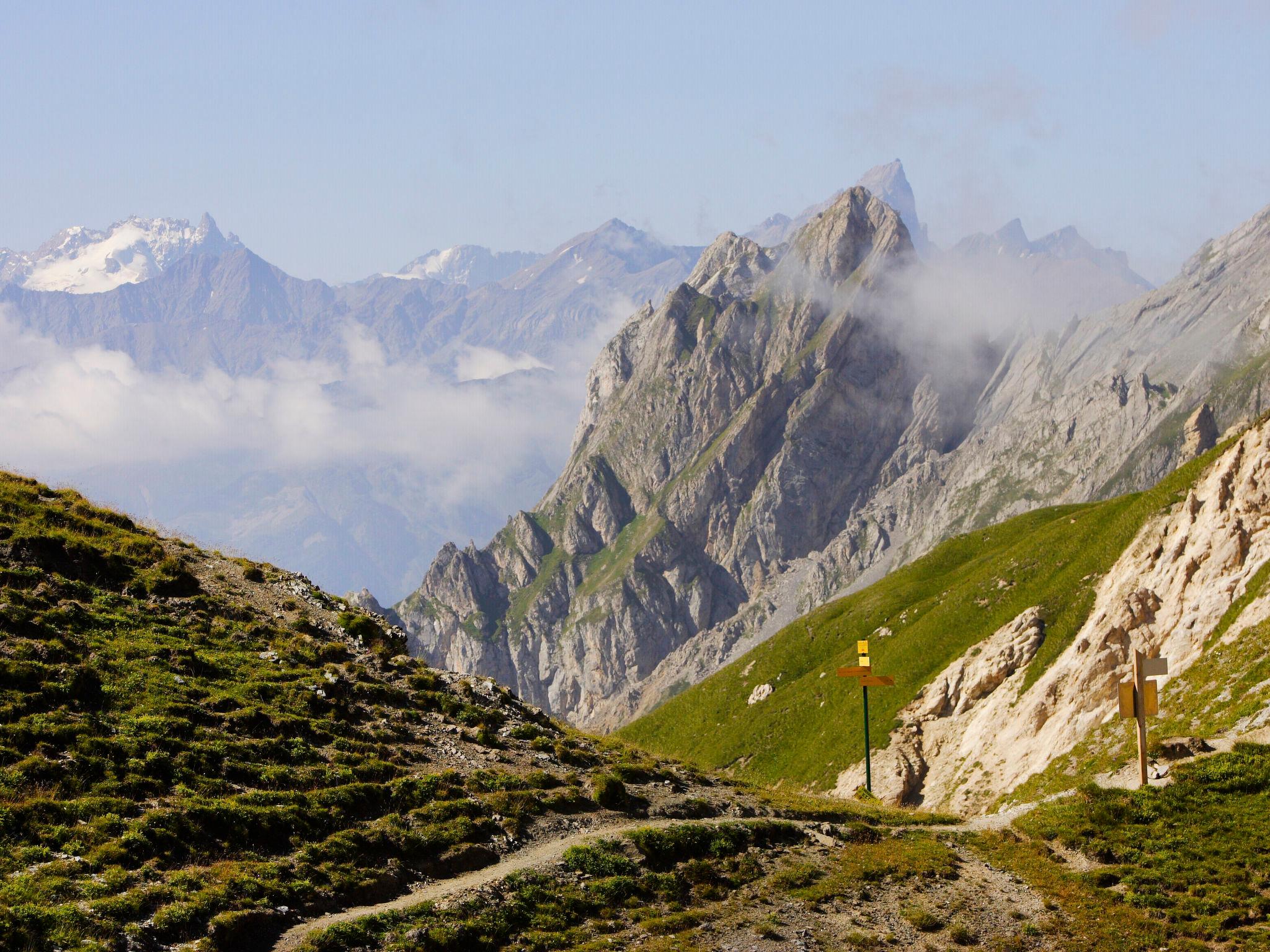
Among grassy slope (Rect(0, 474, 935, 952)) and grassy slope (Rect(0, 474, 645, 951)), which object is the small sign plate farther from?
grassy slope (Rect(0, 474, 645, 951))

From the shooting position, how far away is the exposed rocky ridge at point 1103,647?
Result: 58.4m

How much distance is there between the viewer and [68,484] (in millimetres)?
48875

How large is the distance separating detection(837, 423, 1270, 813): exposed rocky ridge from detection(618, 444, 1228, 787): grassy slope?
3.34m

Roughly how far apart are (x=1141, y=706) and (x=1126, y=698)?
2.52ft

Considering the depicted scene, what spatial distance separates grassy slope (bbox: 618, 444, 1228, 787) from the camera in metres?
79.6

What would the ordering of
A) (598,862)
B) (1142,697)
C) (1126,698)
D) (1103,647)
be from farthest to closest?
(1103,647) → (1126,698) → (1142,697) → (598,862)

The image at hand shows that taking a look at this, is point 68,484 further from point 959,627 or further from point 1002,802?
point 959,627

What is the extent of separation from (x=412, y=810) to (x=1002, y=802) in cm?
3941

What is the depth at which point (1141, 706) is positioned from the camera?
3869cm

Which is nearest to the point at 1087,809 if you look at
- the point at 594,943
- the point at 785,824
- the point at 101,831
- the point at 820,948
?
the point at 785,824

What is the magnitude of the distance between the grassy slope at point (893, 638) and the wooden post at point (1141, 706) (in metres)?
34.4

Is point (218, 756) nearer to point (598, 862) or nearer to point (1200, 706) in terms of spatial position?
point (598, 862)

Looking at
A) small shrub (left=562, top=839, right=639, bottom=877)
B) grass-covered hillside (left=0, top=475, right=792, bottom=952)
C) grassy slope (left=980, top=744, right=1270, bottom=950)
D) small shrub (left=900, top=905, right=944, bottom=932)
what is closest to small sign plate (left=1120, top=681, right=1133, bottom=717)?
grassy slope (left=980, top=744, right=1270, bottom=950)

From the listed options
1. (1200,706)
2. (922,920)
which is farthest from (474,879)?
(1200,706)
